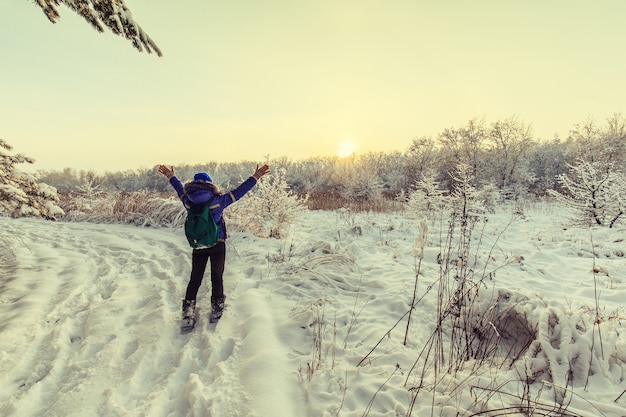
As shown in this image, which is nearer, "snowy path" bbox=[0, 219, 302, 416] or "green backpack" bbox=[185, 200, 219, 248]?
"snowy path" bbox=[0, 219, 302, 416]

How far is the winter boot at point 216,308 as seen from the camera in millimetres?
3621

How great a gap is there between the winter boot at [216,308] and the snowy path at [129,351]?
0.31 feet

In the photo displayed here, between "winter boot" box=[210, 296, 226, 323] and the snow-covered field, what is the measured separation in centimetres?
12

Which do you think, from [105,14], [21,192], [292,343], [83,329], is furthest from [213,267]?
[105,14]

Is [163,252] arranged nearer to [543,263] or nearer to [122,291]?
[122,291]

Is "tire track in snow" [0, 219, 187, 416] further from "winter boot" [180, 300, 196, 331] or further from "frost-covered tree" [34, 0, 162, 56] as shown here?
"frost-covered tree" [34, 0, 162, 56]

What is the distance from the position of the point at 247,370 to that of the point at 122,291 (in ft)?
9.91

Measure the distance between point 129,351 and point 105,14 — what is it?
12.0 feet

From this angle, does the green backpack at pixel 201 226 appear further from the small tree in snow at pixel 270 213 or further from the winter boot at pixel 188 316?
the small tree in snow at pixel 270 213

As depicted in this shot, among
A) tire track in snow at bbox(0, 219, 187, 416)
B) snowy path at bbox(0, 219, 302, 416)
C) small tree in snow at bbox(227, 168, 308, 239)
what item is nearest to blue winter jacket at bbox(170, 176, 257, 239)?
snowy path at bbox(0, 219, 302, 416)

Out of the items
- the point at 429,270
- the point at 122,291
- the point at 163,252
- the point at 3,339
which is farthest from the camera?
the point at 163,252

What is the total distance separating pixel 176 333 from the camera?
334 centimetres

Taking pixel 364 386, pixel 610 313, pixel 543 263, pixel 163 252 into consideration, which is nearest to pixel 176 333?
pixel 364 386

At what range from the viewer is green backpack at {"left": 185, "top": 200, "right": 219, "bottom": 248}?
11.5ft
